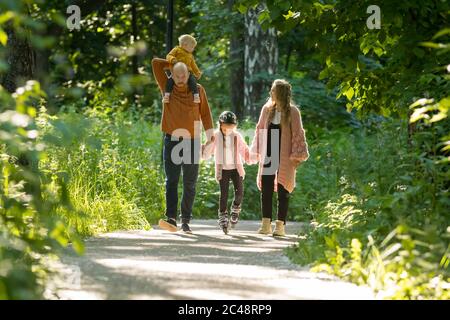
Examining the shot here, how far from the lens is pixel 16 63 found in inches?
447

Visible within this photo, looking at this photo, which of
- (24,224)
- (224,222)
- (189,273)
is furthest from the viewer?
(224,222)

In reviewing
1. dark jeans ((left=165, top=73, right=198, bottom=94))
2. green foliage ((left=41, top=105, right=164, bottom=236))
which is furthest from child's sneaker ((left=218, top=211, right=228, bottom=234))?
dark jeans ((left=165, top=73, right=198, bottom=94))

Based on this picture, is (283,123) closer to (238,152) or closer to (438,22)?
(238,152)

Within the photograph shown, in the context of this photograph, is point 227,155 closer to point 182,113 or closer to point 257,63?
point 182,113

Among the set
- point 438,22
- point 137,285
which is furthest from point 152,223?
point 137,285

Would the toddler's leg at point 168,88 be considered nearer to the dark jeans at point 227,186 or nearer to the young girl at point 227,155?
the young girl at point 227,155

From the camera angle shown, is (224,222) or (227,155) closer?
(224,222)

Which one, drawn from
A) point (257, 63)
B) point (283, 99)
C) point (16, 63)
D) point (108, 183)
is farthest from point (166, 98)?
point (257, 63)

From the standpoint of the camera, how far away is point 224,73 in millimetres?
26750

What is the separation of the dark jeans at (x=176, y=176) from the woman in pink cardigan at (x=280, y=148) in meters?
0.86

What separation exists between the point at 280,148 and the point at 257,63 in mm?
8720

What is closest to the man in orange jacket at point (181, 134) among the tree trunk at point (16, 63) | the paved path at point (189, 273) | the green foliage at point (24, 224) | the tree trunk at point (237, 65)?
the paved path at point (189, 273)

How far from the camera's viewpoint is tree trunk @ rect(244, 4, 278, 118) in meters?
20.8

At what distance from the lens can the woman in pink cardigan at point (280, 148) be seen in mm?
12391
